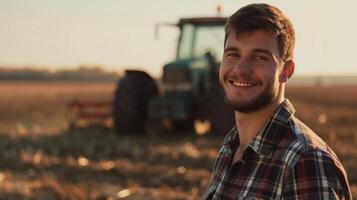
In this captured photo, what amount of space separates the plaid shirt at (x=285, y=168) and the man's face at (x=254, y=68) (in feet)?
0.31

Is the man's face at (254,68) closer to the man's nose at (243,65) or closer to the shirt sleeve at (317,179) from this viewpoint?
the man's nose at (243,65)

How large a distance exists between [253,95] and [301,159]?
350 mm

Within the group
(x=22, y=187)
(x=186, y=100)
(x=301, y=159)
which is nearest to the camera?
(x=301, y=159)

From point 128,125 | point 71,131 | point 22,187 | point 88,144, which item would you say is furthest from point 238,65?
point 71,131

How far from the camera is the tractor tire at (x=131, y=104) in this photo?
13.1 metres

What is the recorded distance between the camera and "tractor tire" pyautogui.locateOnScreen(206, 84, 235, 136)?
40.6 ft

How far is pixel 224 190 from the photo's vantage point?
261 cm

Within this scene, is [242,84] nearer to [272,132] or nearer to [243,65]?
[243,65]

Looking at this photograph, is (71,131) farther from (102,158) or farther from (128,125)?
(102,158)

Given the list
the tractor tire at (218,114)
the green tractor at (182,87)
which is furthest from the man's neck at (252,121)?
→ the green tractor at (182,87)

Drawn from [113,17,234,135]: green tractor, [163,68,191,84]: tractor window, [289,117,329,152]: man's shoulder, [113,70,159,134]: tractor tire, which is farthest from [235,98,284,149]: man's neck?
[113,70,159,134]: tractor tire

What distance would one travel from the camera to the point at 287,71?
98.0 inches

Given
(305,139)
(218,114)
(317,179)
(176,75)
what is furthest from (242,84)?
(176,75)

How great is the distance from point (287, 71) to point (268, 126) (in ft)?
0.76
